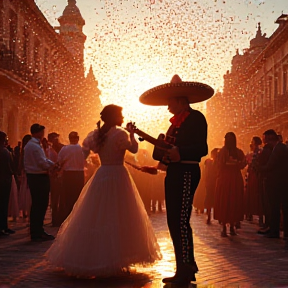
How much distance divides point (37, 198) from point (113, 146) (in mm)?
3155

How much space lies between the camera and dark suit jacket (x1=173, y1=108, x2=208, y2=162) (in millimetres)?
5098

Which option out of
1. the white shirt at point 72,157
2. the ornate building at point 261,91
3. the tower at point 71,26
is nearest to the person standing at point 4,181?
the white shirt at point 72,157

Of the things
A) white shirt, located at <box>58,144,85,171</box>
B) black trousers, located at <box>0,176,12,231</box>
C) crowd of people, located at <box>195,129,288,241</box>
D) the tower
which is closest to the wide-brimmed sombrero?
crowd of people, located at <box>195,129,288,241</box>

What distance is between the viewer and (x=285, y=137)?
32094 millimetres

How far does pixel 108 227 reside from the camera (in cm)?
534

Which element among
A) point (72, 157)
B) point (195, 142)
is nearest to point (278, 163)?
point (72, 157)

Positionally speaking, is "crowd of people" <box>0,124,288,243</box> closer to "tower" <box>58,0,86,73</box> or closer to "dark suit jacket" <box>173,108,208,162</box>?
"dark suit jacket" <box>173,108,208,162</box>

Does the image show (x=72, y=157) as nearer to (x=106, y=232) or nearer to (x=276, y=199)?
(x=276, y=199)

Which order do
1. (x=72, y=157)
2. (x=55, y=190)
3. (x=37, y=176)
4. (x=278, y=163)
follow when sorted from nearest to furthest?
(x=37, y=176)
(x=278, y=163)
(x=72, y=157)
(x=55, y=190)

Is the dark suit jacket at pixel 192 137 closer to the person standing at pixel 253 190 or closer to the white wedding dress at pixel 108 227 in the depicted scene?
the white wedding dress at pixel 108 227

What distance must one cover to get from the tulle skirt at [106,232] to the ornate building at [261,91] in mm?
25252

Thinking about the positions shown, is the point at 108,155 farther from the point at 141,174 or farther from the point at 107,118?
the point at 141,174

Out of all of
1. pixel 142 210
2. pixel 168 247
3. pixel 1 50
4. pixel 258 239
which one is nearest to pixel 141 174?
pixel 258 239

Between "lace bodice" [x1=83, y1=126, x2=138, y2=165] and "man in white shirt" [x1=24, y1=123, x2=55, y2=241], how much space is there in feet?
8.70
